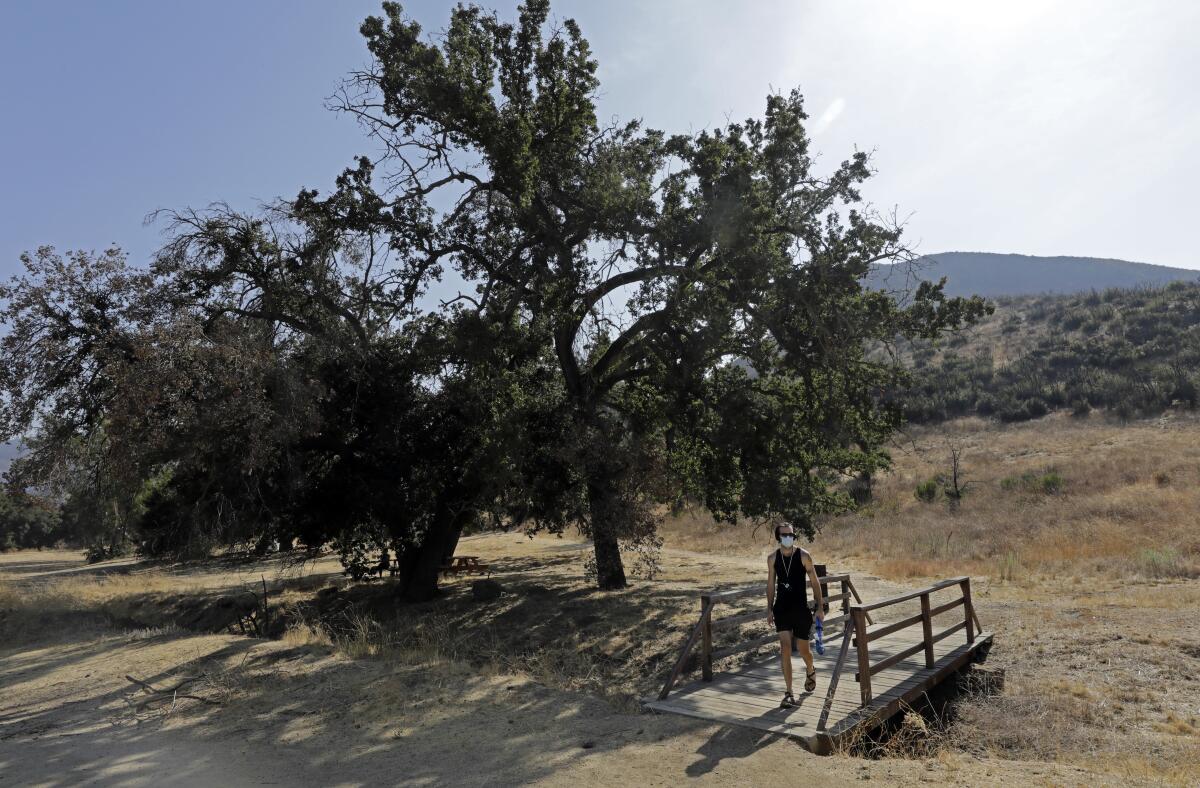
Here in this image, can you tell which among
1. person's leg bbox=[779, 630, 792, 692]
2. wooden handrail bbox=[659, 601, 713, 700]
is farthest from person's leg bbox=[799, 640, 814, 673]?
wooden handrail bbox=[659, 601, 713, 700]

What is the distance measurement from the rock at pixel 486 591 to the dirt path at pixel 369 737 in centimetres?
809

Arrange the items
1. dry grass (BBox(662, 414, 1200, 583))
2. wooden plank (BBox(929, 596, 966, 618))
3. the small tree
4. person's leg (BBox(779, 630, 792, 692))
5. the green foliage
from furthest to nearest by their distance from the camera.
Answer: the green foliage
the small tree
dry grass (BBox(662, 414, 1200, 583))
wooden plank (BBox(929, 596, 966, 618))
person's leg (BBox(779, 630, 792, 692))

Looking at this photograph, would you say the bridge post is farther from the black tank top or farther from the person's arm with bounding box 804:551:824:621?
the black tank top

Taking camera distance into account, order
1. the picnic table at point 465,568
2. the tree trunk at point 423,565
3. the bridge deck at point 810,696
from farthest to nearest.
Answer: the picnic table at point 465,568 < the tree trunk at point 423,565 < the bridge deck at point 810,696

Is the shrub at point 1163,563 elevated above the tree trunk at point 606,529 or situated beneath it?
situated beneath

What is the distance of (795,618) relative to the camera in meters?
8.36

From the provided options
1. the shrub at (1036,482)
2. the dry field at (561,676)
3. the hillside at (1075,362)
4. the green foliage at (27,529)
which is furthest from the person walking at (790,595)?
the green foliage at (27,529)

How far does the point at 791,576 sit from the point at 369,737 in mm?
4585

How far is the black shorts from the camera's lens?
27.4ft

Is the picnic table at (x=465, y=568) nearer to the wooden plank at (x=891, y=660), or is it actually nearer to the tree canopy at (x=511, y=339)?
the tree canopy at (x=511, y=339)

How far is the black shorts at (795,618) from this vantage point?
8352 mm

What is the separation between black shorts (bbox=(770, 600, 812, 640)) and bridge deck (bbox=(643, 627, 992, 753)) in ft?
2.37

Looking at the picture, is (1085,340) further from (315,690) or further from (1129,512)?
(315,690)

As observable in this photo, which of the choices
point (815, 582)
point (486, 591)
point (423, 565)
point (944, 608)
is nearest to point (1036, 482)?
point (486, 591)
